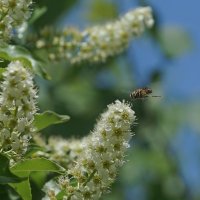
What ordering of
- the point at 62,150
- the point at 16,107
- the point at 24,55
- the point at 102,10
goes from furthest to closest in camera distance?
the point at 102,10 → the point at 62,150 → the point at 24,55 → the point at 16,107

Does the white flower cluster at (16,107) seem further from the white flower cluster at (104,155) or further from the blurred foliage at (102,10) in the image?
the blurred foliage at (102,10)

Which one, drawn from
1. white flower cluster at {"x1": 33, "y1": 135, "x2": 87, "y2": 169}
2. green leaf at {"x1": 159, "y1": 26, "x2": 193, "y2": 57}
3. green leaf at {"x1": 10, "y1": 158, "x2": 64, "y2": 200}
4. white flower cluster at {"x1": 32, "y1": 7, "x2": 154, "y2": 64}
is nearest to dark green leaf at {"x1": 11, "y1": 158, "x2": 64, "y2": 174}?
green leaf at {"x1": 10, "y1": 158, "x2": 64, "y2": 200}

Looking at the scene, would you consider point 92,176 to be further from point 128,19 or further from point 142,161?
point 142,161

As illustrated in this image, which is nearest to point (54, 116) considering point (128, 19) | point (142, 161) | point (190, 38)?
point (128, 19)

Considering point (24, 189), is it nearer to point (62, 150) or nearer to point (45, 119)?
point (45, 119)

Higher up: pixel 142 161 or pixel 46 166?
pixel 142 161

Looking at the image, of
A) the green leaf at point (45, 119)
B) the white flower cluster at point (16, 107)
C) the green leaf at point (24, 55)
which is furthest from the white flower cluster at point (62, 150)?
the white flower cluster at point (16, 107)

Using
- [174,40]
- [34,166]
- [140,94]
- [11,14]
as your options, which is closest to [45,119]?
[34,166]
